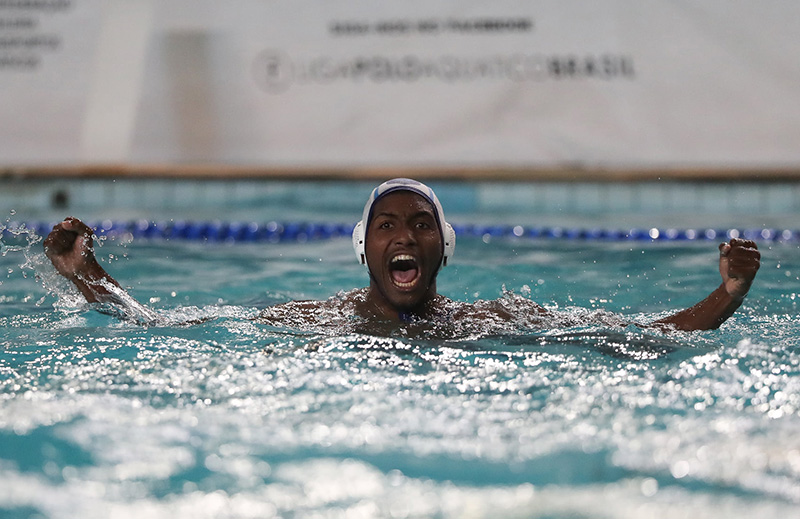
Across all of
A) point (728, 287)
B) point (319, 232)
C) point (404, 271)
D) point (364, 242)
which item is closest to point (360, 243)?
point (364, 242)

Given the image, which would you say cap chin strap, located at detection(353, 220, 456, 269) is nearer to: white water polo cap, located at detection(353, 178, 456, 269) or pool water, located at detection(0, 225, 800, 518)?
white water polo cap, located at detection(353, 178, 456, 269)

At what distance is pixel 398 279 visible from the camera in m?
2.90

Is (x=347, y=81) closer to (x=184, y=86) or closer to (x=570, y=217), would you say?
(x=184, y=86)

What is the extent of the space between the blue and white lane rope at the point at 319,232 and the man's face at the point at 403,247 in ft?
8.56

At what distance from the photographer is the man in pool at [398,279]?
2814mm

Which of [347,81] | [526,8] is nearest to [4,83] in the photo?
[347,81]

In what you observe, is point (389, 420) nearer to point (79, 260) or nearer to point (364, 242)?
point (364, 242)

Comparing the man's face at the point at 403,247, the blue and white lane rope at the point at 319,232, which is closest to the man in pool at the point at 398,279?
the man's face at the point at 403,247

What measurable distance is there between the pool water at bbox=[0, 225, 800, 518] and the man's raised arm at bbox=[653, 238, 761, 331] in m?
0.07

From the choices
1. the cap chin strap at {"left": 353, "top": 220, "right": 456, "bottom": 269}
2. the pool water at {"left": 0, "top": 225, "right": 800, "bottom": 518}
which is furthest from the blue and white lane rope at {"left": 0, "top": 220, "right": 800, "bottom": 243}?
the cap chin strap at {"left": 353, "top": 220, "right": 456, "bottom": 269}

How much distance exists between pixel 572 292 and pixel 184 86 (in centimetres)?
391

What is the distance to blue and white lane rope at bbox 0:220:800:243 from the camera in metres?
5.39

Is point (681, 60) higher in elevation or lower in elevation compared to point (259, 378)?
higher

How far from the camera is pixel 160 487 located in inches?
69.6
